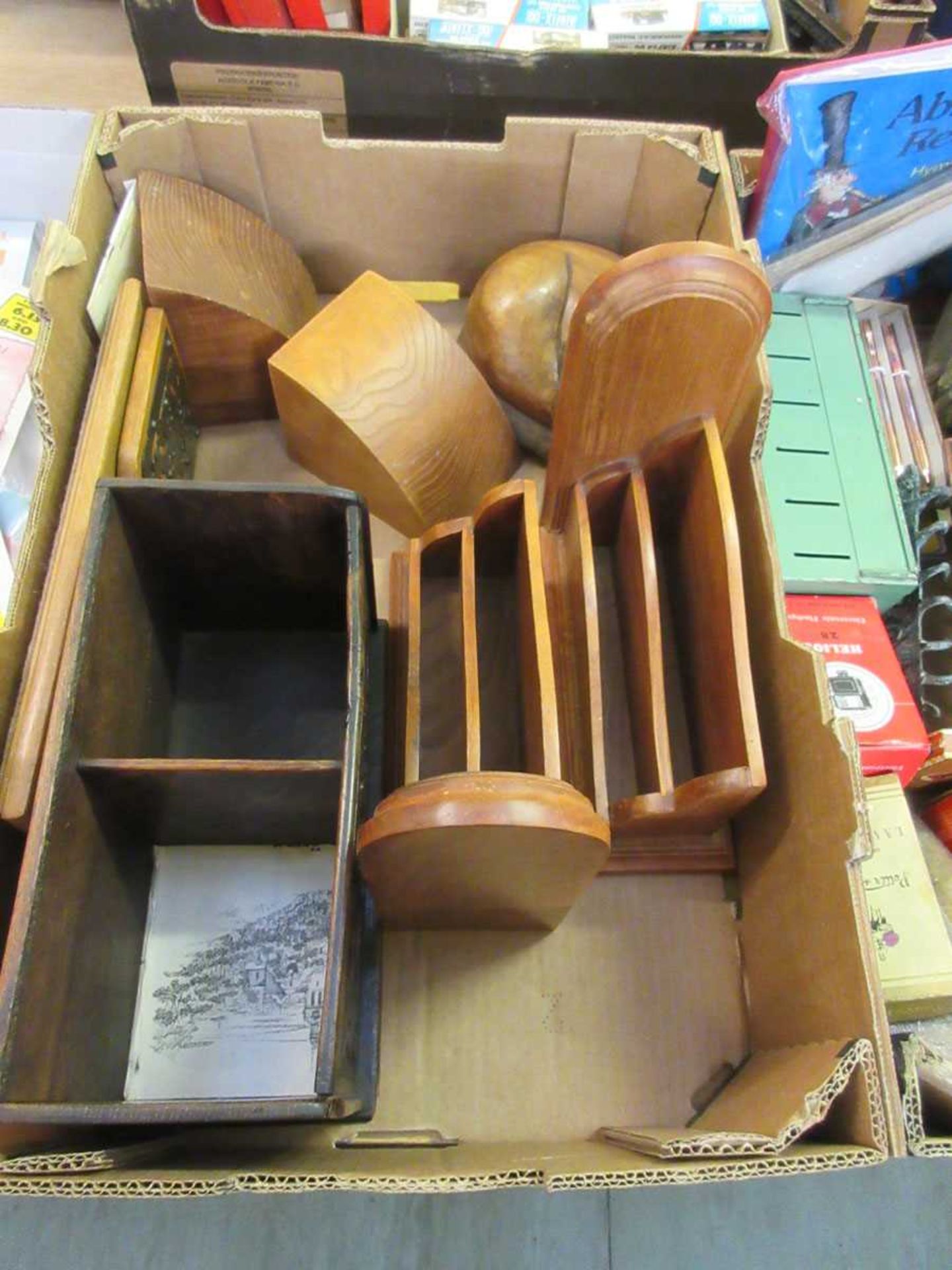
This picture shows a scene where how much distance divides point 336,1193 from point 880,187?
1122 millimetres

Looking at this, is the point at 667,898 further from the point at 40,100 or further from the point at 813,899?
the point at 40,100

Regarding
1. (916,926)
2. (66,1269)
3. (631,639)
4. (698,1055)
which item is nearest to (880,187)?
(631,639)

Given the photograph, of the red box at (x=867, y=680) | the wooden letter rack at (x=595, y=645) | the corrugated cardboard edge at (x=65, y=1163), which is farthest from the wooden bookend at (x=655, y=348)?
the corrugated cardboard edge at (x=65, y=1163)

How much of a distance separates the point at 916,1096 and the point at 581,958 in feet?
0.97

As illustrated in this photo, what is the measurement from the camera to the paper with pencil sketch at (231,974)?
0.77 metres

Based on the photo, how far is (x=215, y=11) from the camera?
1.12 metres

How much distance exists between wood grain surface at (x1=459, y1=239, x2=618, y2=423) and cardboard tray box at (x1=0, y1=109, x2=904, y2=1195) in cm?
11

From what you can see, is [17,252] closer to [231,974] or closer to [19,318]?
[19,318]

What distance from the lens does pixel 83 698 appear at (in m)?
0.68

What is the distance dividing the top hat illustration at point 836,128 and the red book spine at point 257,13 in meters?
0.63

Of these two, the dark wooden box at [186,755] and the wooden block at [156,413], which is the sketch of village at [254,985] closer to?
the dark wooden box at [186,755]

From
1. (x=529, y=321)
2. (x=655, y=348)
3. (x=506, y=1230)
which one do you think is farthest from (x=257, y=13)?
(x=506, y=1230)

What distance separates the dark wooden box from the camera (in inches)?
24.0

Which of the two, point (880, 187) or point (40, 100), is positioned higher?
point (40, 100)
